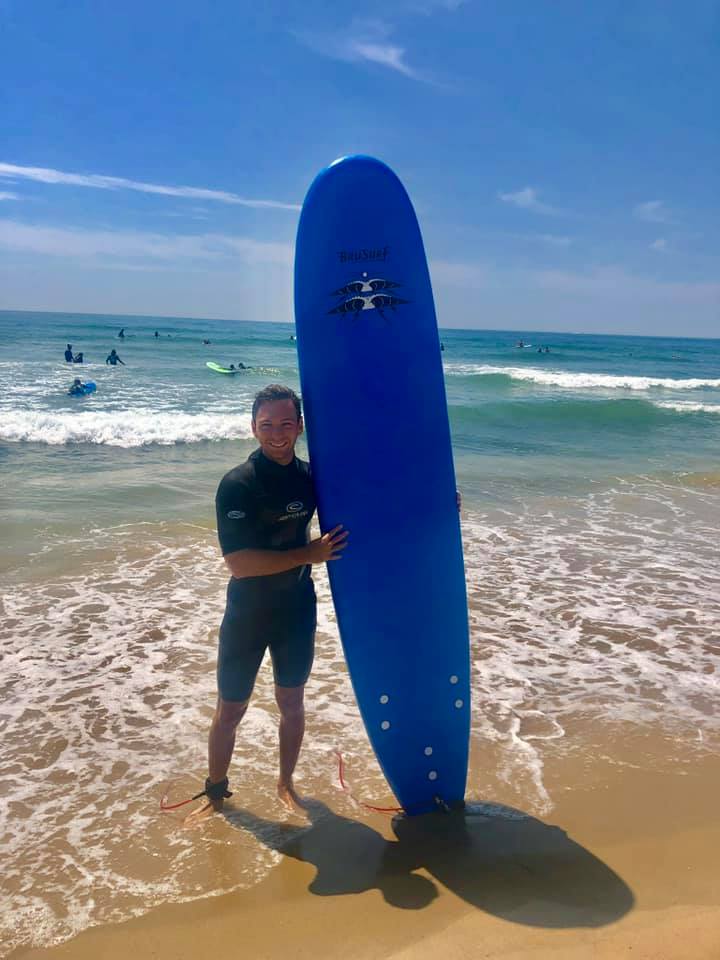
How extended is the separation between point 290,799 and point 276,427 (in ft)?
5.65

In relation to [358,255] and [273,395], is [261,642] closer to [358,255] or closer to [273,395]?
[273,395]

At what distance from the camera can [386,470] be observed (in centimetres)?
308

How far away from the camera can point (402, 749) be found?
121 inches

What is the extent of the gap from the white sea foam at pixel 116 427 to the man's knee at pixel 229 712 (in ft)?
34.8

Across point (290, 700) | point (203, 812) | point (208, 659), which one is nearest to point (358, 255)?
point (290, 700)

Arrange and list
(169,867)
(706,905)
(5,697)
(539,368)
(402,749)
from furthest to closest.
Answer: (539,368), (5,697), (402,749), (169,867), (706,905)

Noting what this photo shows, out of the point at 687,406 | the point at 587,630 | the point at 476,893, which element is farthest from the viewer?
the point at 687,406

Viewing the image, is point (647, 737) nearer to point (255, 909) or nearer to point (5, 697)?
point (255, 909)

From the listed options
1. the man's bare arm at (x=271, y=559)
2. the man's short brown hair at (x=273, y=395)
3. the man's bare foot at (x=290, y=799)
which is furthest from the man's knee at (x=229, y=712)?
the man's short brown hair at (x=273, y=395)

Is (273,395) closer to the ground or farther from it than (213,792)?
farther from it

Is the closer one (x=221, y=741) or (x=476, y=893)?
(x=476, y=893)

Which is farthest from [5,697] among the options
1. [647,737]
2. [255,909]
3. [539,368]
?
[539,368]

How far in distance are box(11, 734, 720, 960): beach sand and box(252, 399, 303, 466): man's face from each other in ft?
5.41

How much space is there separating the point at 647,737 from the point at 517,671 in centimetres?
99
